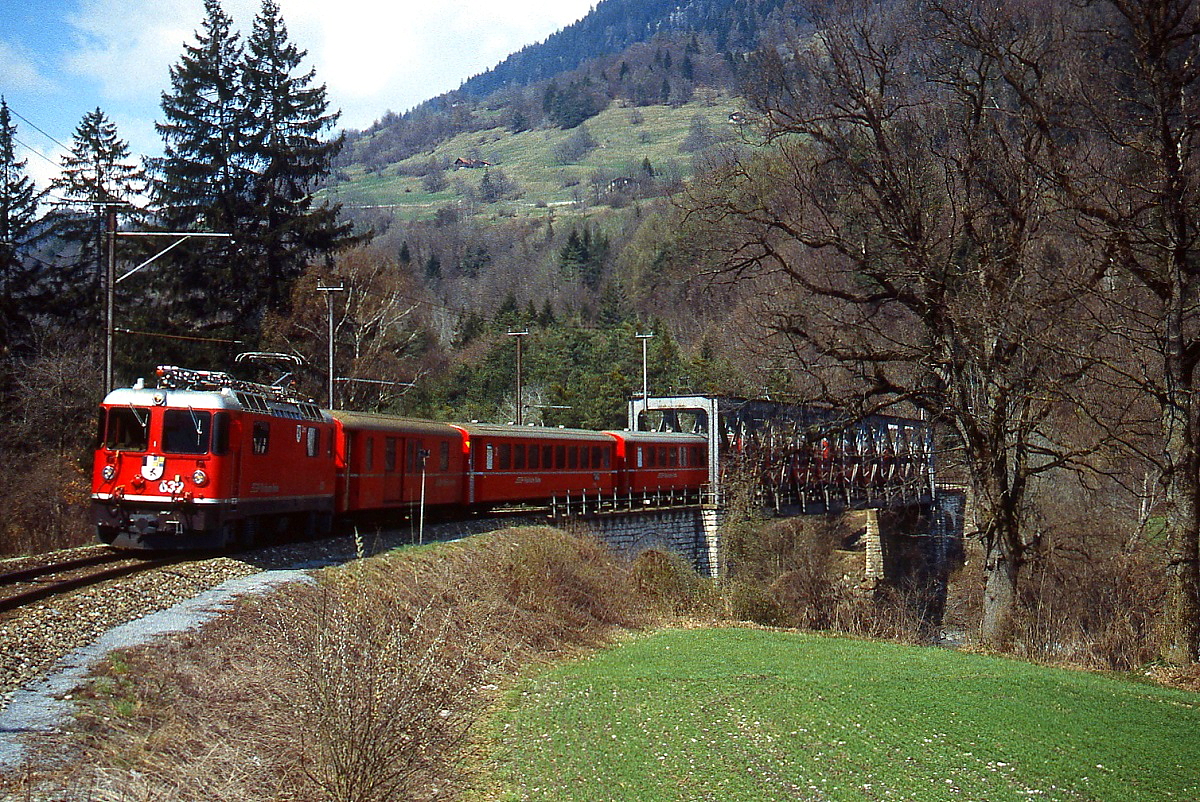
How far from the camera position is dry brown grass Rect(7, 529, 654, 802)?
20.4ft

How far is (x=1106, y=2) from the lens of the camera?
18.1 m

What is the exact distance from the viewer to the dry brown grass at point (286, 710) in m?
6.21

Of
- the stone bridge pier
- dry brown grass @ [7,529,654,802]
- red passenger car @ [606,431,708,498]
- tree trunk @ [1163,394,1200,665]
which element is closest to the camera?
dry brown grass @ [7,529,654,802]

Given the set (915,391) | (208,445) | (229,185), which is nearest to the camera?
(208,445)

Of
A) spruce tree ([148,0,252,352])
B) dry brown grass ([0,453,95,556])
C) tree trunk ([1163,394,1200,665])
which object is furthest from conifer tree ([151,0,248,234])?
tree trunk ([1163,394,1200,665])

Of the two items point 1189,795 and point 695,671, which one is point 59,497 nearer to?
point 695,671

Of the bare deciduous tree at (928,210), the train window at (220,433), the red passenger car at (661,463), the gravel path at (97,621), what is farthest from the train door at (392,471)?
the red passenger car at (661,463)

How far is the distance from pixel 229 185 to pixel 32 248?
1086 centimetres

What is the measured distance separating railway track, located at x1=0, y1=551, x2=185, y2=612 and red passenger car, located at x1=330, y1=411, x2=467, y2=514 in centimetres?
611

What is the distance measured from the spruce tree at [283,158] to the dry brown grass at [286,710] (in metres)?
34.6

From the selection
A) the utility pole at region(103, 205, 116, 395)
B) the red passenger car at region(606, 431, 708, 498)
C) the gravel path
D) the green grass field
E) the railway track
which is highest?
the utility pole at region(103, 205, 116, 395)

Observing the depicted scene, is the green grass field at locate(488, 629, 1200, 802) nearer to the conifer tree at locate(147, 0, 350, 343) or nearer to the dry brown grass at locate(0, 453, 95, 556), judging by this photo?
the dry brown grass at locate(0, 453, 95, 556)

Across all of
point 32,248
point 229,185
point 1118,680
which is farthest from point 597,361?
point 1118,680

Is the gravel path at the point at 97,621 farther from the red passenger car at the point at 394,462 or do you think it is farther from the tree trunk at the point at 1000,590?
the tree trunk at the point at 1000,590
